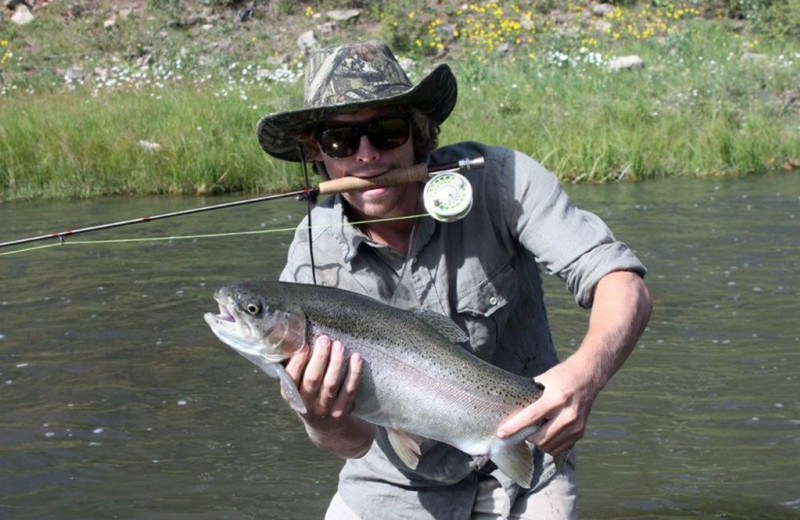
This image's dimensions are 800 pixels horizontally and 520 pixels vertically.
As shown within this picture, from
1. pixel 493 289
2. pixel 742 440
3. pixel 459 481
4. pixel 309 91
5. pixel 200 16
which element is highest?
pixel 309 91

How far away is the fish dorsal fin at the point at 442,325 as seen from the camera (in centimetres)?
309

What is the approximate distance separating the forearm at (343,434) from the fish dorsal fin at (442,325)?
338 mm

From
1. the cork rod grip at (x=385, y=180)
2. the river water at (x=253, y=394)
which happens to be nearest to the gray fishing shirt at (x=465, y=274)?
the cork rod grip at (x=385, y=180)

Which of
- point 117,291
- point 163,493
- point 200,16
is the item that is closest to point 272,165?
point 117,291

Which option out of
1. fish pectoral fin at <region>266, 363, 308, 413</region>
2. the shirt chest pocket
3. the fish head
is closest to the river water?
the shirt chest pocket

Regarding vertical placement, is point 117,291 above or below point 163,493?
below

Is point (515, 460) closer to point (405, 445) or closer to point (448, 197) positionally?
point (405, 445)

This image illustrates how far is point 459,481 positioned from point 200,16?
20.5 meters

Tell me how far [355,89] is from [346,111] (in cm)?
7

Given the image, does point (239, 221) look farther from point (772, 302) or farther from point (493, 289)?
point (493, 289)

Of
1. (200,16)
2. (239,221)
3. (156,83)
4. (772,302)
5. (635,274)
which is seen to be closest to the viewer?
(635,274)

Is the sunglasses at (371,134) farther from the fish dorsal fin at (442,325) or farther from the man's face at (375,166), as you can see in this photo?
the fish dorsal fin at (442,325)

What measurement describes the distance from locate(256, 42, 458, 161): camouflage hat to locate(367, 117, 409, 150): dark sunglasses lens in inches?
2.3

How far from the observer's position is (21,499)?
17.8 ft
